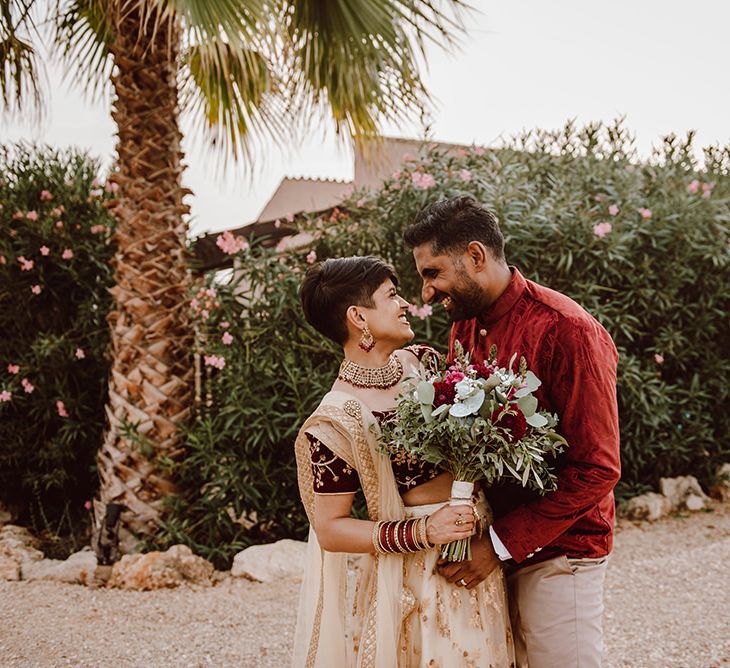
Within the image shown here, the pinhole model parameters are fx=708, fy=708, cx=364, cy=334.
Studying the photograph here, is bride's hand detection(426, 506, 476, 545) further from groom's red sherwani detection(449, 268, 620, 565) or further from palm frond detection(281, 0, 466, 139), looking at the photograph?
palm frond detection(281, 0, 466, 139)

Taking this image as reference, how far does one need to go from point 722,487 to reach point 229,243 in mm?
5285

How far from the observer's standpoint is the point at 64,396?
6.36 m

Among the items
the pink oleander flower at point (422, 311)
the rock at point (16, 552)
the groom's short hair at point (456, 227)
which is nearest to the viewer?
the groom's short hair at point (456, 227)

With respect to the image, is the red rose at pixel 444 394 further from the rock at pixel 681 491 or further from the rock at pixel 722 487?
the rock at pixel 722 487

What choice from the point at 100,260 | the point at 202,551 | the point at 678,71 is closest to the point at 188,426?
the point at 202,551

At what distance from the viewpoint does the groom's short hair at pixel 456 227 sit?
2.39 meters

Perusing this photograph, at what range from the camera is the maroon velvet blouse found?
2.25 metres

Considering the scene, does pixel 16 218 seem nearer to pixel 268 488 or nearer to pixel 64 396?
pixel 64 396

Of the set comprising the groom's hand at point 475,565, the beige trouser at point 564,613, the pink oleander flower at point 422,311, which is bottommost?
the beige trouser at point 564,613

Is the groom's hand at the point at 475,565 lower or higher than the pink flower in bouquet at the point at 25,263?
lower

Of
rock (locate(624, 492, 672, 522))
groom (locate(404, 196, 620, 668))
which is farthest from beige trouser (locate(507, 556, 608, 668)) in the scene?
rock (locate(624, 492, 672, 522))

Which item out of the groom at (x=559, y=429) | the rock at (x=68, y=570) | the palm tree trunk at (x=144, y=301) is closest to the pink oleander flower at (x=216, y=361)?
the palm tree trunk at (x=144, y=301)

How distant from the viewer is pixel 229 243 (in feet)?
18.4

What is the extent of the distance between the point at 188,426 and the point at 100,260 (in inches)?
79.5
